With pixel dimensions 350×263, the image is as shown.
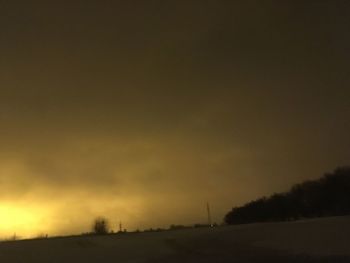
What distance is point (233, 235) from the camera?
20672 millimetres

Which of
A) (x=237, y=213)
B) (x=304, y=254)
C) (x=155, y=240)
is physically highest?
(x=237, y=213)

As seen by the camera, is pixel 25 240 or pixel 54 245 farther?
pixel 25 240

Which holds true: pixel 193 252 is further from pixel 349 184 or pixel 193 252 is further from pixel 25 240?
pixel 349 184

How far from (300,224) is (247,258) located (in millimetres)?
6573

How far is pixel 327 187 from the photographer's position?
47062mm

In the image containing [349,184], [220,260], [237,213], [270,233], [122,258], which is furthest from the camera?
[237,213]

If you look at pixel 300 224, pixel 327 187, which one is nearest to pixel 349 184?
pixel 327 187

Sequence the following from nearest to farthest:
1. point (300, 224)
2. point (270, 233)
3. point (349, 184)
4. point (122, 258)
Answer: point (122, 258)
point (270, 233)
point (300, 224)
point (349, 184)

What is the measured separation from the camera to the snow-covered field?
53.8 ft

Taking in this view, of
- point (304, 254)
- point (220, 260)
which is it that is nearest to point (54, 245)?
point (220, 260)

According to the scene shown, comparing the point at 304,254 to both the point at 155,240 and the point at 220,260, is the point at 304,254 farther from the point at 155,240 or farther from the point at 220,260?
the point at 155,240

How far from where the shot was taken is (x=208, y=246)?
18750mm

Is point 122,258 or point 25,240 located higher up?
point 25,240

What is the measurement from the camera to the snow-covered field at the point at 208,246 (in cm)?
1639
